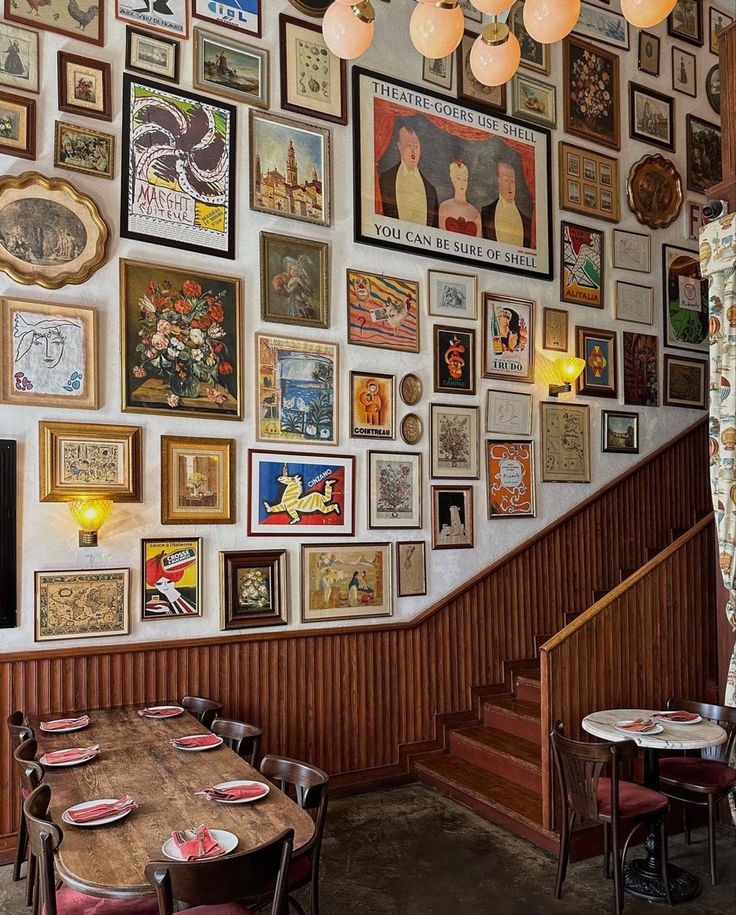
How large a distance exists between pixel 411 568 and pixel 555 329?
2506mm

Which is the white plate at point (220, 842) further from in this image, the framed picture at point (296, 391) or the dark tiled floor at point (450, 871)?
the framed picture at point (296, 391)

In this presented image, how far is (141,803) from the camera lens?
2.92 meters

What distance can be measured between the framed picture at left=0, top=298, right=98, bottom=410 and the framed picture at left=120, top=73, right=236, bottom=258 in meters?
0.70

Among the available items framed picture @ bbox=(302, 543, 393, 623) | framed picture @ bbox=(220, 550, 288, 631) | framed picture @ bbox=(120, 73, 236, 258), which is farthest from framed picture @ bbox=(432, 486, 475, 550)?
framed picture @ bbox=(120, 73, 236, 258)

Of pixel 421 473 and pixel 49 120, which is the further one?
pixel 421 473

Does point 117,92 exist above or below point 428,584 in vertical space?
above

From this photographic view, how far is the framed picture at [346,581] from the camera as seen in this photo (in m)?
5.41

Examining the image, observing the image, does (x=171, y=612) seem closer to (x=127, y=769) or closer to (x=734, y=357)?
(x=127, y=769)

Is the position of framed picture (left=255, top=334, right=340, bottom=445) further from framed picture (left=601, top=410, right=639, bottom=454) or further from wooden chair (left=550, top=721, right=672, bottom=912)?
framed picture (left=601, top=410, right=639, bottom=454)

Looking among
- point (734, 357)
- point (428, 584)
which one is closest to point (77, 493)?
point (428, 584)

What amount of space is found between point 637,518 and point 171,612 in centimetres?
441

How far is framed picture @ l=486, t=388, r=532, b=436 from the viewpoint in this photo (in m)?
6.30

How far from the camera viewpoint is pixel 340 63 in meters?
5.73

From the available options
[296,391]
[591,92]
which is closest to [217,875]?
[296,391]
